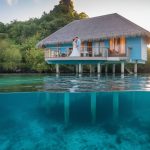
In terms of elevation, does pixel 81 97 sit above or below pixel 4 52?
below

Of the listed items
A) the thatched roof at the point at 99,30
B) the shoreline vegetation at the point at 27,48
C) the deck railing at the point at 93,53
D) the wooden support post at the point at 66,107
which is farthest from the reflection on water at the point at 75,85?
the shoreline vegetation at the point at 27,48

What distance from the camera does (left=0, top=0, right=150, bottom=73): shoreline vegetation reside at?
29000mm

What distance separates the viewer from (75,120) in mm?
8391

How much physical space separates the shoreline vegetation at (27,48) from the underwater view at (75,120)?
714 inches

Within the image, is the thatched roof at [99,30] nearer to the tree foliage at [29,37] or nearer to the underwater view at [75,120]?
the tree foliage at [29,37]

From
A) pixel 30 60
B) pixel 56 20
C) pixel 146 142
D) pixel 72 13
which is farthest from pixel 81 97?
pixel 72 13

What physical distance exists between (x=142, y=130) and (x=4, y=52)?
24365 millimetres

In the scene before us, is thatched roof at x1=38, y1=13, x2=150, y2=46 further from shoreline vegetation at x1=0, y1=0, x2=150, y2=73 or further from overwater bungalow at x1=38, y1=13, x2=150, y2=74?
shoreline vegetation at x1=0, y1=0, x2=150, y2=73

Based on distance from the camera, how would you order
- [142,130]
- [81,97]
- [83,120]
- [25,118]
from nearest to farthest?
[142,130] → [83,120] → [25,118] → [81,97]

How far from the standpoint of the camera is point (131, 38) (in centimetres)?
2106

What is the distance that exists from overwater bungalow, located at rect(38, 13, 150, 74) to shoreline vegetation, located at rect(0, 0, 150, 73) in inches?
203

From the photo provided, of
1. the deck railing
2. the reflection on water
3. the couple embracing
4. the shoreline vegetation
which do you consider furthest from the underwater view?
the shoreline vegetation

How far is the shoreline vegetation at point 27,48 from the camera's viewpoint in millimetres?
29000

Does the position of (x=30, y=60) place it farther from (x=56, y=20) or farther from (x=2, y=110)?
(x=2, y=110)
